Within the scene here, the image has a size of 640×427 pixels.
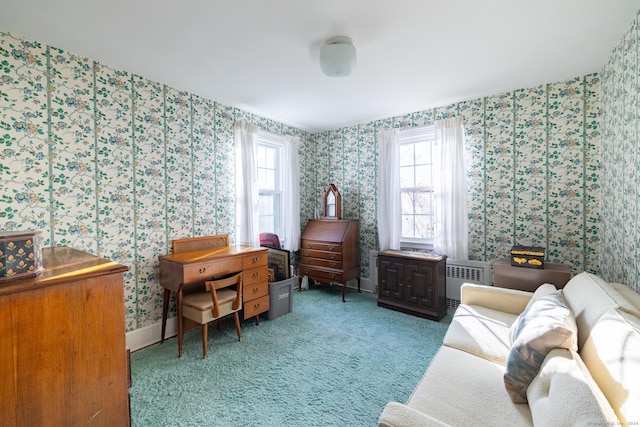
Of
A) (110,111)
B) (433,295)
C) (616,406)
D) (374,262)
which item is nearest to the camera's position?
(616,406)

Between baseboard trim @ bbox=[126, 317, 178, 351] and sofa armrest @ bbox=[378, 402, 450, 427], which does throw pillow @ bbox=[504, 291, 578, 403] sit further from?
baseboard trim @ bbox=[126, 317, 178, 351]

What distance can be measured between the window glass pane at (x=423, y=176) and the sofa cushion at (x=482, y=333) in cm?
192

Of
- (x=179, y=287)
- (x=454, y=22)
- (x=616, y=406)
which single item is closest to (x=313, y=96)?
(x=454, y=22)

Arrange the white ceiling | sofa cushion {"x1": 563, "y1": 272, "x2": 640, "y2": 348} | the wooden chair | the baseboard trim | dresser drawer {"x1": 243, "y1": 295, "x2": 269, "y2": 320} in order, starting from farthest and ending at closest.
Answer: dresser drawer {"x1": 243, "y1": 295, "x2": 269, "y2": 320} → the baseboard trim → the wooden chair → the white ceiling → sofa cushion {"x1": 563, "y1": 272, "x2": 640, "y2": 348}

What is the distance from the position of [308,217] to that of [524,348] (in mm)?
3565

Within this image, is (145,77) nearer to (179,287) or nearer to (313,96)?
(313,96)

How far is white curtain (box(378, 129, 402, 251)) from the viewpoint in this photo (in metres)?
3.84

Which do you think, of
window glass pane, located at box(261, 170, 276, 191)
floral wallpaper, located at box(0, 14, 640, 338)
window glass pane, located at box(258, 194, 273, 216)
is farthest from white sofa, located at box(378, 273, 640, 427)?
window glass pane, located at box(261, 170, 276, 191)

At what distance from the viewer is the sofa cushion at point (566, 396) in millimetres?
778

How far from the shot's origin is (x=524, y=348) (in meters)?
1.25

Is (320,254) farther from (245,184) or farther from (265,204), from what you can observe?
(245,184)

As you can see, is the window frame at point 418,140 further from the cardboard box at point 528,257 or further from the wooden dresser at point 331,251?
the cardboard box at point 528,257

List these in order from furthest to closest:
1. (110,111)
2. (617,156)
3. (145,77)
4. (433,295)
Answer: (433,295) → (145,77) → (110,111) → (617,156)

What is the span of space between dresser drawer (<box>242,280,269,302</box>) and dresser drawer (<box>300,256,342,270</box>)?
102 centimetres
